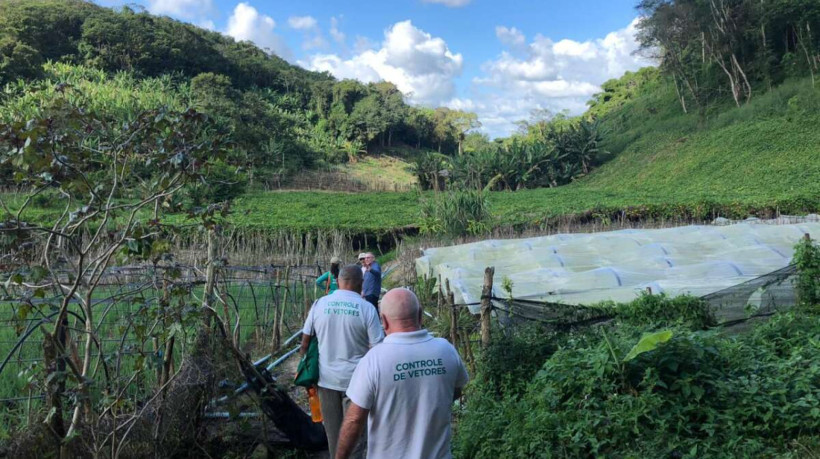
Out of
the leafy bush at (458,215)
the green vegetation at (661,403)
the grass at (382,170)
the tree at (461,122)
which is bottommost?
the green vegetation at (661,403)

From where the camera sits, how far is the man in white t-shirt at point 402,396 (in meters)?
2.50

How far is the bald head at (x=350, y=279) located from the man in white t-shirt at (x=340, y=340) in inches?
1.2

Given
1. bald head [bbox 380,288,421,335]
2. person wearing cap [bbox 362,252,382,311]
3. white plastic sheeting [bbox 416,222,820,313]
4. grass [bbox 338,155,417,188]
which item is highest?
grass [bbox 338,155,417,188]

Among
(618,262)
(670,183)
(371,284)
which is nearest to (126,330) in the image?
(371,284)

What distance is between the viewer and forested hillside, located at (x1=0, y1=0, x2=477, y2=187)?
36.6 metres

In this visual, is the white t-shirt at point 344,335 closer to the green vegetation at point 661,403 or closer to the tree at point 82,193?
the tree at point 82,193

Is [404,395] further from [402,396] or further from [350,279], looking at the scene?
[350,279]

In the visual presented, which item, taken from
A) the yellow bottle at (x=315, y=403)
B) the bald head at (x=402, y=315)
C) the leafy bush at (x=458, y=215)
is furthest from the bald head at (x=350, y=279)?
the leafy bush at (x=458, y=215)

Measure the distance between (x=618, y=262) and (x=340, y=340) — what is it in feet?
23.0

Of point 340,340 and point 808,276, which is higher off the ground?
point 340,340

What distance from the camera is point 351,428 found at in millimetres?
2514

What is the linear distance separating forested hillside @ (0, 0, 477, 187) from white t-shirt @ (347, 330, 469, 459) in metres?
28.2

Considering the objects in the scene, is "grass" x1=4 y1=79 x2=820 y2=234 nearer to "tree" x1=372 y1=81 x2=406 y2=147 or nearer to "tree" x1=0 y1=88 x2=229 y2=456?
"tree" x1=0 y1=88 x2=229 y2=456

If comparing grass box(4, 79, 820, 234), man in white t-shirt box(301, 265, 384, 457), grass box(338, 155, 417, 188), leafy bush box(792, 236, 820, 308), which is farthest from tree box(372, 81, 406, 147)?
man in white t-shirt box(301, 265, 384, 457)
